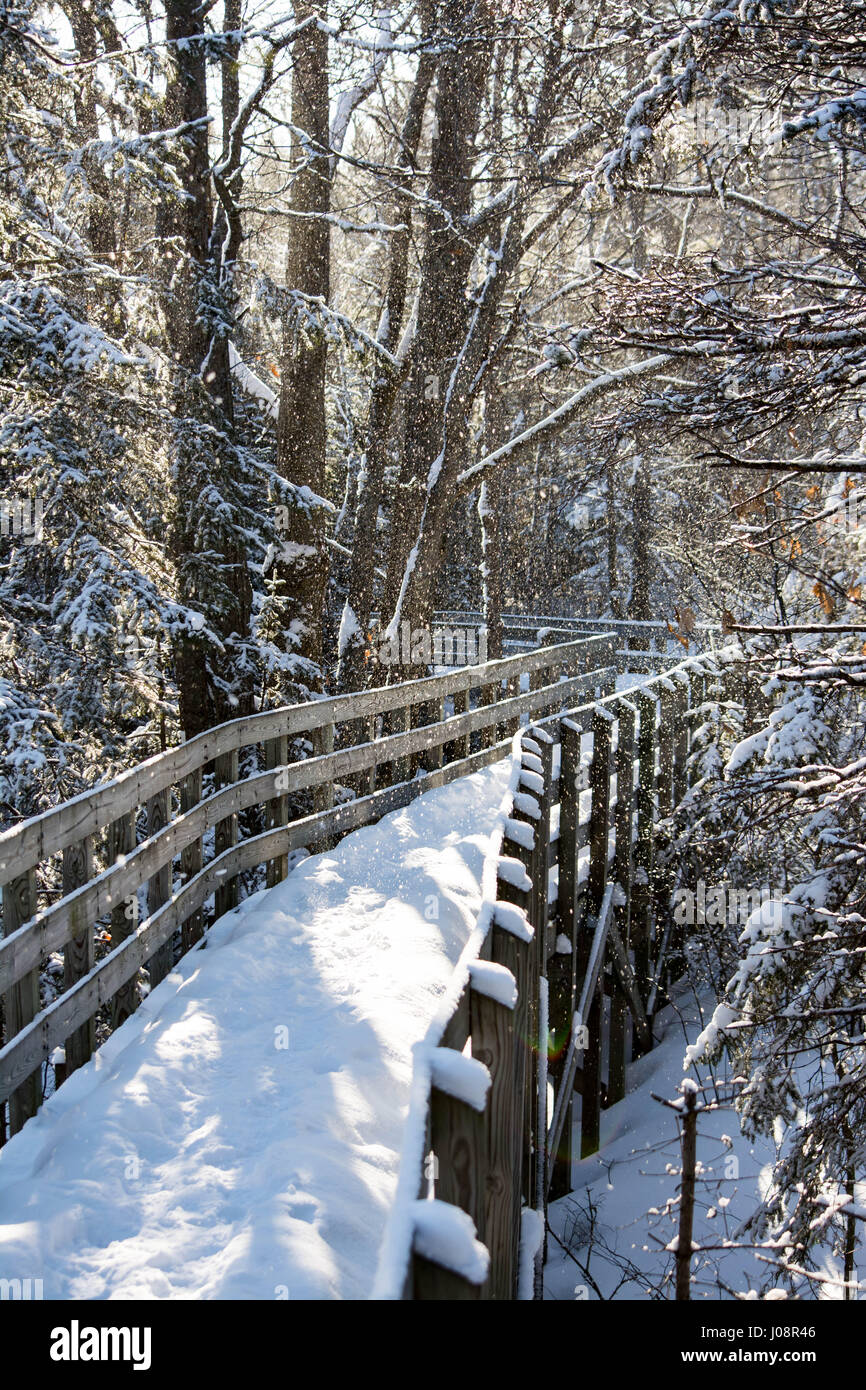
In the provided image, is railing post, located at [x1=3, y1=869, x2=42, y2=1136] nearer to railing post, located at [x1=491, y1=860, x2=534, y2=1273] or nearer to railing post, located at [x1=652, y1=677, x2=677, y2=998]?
railing post, located at [x1=491, y1=860, x2=534, y2=1273]

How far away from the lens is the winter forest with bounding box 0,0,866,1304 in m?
3.82

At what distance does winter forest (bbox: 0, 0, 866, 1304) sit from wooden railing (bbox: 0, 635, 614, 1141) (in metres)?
0.04

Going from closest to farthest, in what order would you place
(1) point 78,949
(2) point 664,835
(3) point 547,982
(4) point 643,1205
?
(1) point 78,949, (3) point 547,982, (4) point 643,1205, (2) point 664,835

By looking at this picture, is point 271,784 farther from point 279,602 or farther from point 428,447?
point 428,447

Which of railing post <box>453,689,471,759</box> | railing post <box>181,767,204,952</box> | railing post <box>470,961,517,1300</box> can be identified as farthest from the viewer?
railing post <box>453,689,471,759</box>

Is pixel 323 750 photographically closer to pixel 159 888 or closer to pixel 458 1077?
pixel 159 888

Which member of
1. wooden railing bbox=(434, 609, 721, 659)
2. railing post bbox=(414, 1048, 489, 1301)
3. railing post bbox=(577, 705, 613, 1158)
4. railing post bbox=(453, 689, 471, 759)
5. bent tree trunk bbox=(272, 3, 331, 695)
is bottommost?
railing post bbox=(577, 705, 613, 1158)

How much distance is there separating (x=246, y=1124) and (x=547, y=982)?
10.2 ft

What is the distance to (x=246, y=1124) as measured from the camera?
3.80 meters

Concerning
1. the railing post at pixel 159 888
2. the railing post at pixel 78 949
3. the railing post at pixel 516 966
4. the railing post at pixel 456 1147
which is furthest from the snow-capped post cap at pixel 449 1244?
the railing post at pixel 159 888

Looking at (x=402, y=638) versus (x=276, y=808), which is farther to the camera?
(x=402, y=638)

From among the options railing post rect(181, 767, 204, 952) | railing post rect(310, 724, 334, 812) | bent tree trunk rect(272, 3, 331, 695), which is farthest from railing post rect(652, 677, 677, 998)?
railing post rect(181, 767, 204, 952)

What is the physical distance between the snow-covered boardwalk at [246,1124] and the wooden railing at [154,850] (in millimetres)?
266

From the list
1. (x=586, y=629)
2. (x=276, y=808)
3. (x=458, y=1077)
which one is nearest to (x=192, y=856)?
(x=276, y=808)
